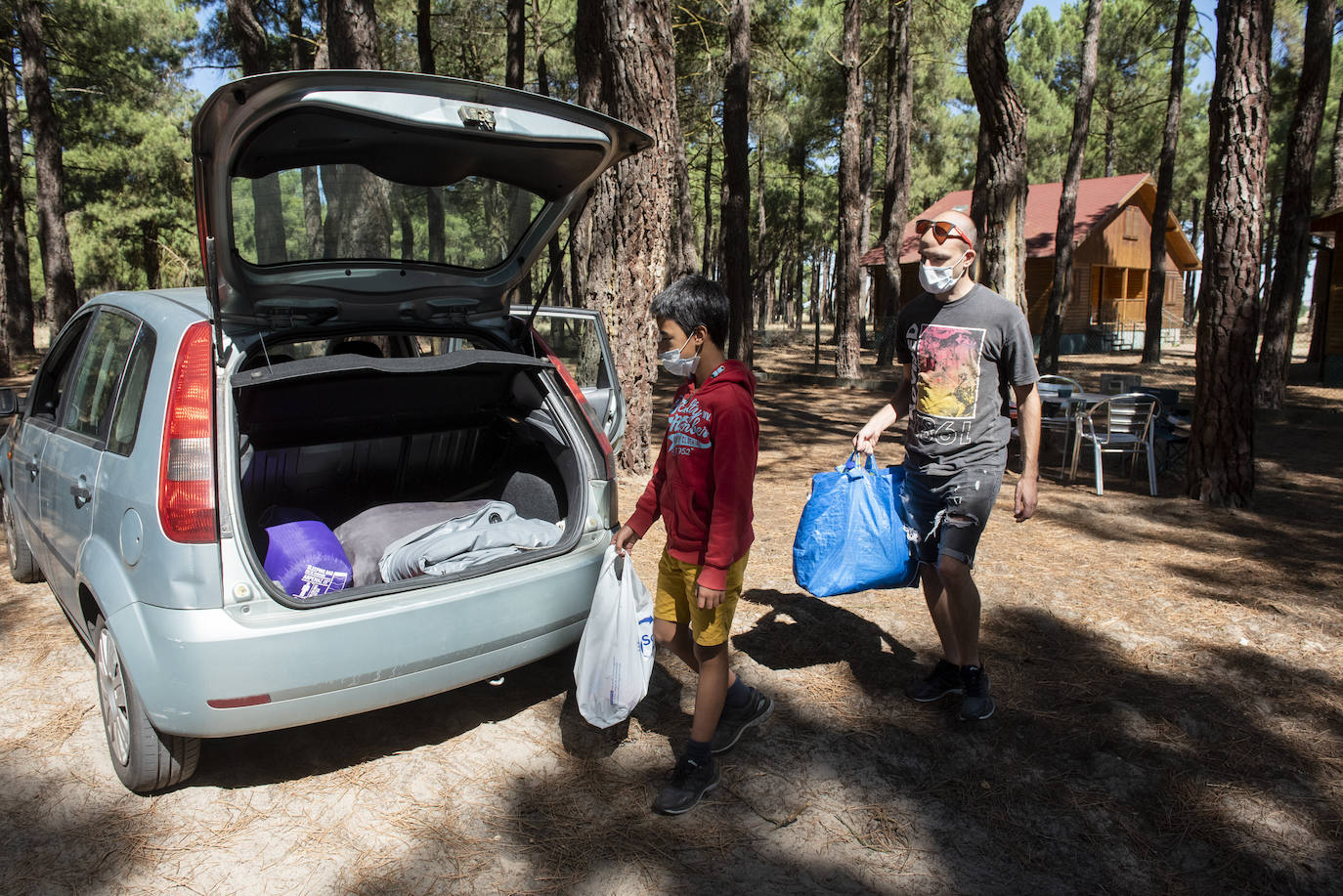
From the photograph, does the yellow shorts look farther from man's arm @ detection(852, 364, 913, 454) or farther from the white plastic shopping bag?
man's arm @ detection(852, 364, 913, 454)

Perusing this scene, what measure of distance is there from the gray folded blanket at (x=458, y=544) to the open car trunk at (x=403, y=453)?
0.07 meters

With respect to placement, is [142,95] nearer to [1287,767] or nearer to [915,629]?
[915,629]

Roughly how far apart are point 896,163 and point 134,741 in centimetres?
2081

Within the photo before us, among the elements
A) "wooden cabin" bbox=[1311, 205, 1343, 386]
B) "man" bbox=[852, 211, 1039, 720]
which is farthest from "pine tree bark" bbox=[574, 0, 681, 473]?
"wooden cabin" bbox=[1311, 205, 1343, 386]

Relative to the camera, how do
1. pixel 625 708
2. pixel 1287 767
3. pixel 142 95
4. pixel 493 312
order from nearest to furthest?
pixel 625 708 → pixel 1287 767 → pixel 493 312 → pixel 142 95

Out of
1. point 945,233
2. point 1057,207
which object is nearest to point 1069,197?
point 1057,207

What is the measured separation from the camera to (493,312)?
12.6 feet

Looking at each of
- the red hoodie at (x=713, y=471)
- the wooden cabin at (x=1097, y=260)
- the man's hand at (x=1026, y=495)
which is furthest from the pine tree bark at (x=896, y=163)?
the red hoodie at (x=713, y=471)

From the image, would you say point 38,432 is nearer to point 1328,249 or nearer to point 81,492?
point 81,492

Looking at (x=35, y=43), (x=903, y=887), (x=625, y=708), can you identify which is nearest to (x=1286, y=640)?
(x=903, y=887)

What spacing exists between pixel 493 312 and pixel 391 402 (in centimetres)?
71

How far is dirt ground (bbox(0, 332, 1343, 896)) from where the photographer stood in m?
2.63

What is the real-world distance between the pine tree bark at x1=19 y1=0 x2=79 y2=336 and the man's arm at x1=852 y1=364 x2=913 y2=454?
714 inches

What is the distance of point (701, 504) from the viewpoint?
2.86m
